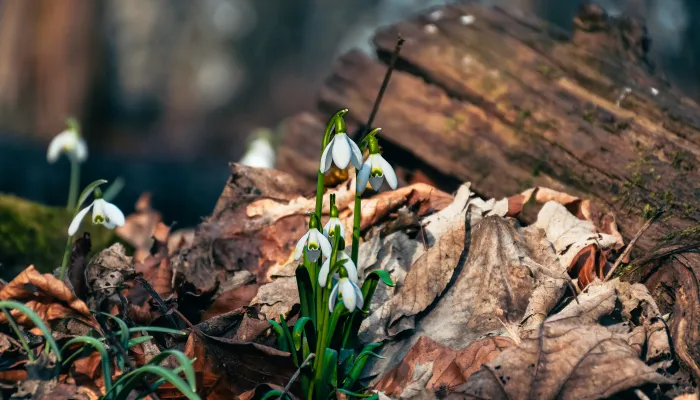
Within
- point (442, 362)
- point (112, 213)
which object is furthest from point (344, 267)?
point (112, 213)

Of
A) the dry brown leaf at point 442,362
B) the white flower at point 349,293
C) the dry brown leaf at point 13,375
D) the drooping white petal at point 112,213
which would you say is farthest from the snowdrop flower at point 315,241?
the dry brown leaf at point 13,375

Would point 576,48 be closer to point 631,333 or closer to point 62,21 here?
point 631,333

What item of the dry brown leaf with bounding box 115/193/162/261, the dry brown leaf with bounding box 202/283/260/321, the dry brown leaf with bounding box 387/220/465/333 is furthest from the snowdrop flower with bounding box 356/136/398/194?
the dry brown leaf with bounding box 115/193/162/261

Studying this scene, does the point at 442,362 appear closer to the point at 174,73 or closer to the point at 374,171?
the point at 374,171

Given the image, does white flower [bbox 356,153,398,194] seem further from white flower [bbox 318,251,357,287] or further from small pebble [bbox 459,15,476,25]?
small pebble [bbox 459,15,476,25]

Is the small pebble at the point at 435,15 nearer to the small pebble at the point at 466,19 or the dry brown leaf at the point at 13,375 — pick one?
the small pebble at the point at 466,19

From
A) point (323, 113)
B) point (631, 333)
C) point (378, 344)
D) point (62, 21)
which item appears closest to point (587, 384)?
point (631, 333)
